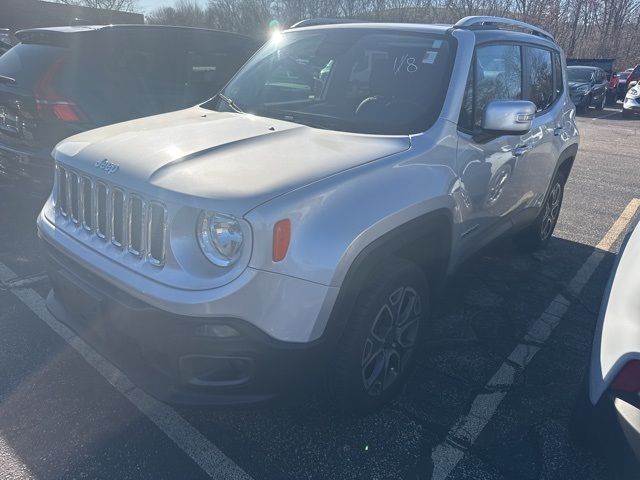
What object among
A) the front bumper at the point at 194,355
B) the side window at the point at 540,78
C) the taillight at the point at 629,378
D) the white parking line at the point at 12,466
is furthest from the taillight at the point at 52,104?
the taillight at the point at 629,378

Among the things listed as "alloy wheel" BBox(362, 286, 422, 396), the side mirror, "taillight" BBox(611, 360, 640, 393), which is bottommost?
"alloy wheel" BBox(362, 286, 422, 396)

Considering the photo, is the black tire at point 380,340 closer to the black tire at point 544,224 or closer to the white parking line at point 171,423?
the white parking line at point 171,423

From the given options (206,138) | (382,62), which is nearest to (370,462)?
(206,138)

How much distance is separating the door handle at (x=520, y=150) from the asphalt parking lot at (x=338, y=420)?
0.83 meters

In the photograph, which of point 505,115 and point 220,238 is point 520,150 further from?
point 220,238

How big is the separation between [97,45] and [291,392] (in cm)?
412

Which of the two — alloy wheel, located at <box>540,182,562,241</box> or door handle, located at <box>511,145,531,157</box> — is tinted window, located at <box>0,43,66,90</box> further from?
alloy wheel, located at <box>540,182,562,241</box>

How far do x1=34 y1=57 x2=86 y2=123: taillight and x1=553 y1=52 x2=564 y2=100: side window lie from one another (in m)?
4.07

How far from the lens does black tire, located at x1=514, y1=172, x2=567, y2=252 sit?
480cm

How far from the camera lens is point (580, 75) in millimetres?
19266

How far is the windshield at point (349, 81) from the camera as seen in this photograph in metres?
2.96

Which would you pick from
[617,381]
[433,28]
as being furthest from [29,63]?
[617,381]

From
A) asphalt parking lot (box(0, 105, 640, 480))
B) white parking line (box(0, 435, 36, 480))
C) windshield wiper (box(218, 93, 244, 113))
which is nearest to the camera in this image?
white parking line (box(0, 435, 36, 480))

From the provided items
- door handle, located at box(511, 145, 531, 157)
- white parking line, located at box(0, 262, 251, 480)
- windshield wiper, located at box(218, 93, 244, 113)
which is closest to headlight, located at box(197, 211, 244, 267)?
white parking line, located at box(0, 262, 251, 480)
